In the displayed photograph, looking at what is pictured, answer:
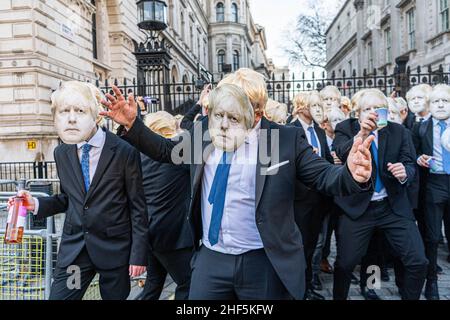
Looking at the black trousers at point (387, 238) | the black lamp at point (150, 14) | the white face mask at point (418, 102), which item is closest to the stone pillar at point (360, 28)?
the black lamp at point (150, 14)

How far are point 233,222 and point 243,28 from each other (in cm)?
Answer: 6285

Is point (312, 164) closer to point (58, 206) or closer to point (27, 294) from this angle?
point (58, 206)

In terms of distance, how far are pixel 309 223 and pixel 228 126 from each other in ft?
7.07

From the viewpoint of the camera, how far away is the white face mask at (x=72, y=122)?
8.58ft

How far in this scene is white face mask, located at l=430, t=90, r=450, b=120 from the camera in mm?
4277

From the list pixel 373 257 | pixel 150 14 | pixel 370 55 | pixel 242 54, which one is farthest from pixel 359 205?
pixel 242 54

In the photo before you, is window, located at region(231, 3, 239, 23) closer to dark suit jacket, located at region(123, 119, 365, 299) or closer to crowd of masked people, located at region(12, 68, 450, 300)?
crowd of masked people, located at region(12, 68, 450, 300)

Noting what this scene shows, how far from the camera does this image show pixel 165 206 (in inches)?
147

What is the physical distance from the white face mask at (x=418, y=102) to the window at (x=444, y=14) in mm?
17733

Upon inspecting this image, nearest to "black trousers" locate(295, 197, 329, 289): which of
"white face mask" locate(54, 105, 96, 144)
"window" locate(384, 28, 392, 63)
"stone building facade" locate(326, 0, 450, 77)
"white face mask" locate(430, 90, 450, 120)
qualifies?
"white face mask" locate(430, 90, 450, 120)

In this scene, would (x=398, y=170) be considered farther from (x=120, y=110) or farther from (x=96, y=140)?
(x=96, y=140)

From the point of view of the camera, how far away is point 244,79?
2465 millimetres

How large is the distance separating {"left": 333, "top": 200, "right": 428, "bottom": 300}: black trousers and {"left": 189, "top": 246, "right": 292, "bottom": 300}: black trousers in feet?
4.55
